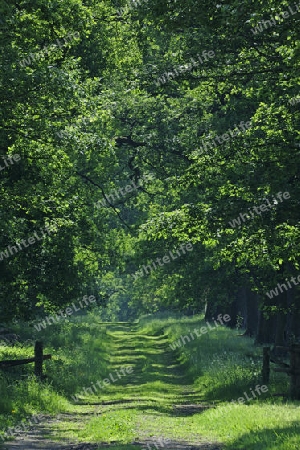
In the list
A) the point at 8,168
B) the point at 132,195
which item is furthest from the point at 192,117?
the point at 8,168

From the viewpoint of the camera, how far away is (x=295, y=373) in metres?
19.3

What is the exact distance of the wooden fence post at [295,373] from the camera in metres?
19.3

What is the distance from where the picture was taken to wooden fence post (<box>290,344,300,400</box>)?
760 inches

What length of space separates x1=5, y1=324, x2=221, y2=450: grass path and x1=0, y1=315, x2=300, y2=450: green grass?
3cm

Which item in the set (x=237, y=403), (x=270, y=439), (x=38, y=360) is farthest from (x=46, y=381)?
(x=270, y=439)

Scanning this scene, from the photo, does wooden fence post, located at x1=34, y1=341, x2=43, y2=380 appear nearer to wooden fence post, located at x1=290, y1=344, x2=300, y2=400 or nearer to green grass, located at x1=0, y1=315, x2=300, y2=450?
green grass, located at x1=0, y1=315, x2=300, y2=450

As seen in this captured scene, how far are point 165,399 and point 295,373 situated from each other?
5.86 m

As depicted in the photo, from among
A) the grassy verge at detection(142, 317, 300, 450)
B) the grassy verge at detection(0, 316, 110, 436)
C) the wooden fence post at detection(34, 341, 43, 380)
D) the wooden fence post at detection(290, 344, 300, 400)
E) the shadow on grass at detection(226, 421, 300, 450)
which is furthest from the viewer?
the wooden fence post at detection(34, 341, 43, 380)

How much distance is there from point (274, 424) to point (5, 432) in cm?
606

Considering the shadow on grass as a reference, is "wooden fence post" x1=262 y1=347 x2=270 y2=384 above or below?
above

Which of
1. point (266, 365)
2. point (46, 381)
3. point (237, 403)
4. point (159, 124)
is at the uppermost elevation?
point (159, 124)

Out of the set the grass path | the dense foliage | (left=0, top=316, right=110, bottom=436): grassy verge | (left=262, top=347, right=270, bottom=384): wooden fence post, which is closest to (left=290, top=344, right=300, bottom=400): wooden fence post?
(left=262, top=347, right=270, bottom=384): wooden fence post

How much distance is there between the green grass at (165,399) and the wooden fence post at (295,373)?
332 mm

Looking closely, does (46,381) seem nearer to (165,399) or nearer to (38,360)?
(38,360)
